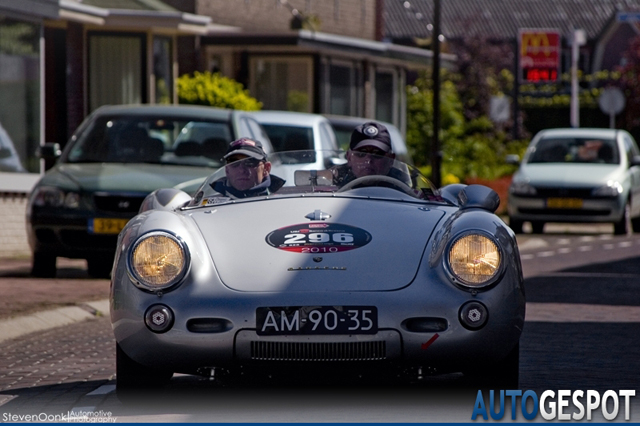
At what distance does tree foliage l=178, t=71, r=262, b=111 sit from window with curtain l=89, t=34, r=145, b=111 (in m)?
1.70

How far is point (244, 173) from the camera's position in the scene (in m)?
7.78

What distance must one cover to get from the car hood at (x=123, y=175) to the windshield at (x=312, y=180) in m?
5.43

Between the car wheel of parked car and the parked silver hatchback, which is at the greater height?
the parked silver hatchback

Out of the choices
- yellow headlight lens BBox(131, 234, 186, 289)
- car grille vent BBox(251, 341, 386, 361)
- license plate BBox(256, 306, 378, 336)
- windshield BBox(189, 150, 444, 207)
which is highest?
windshield BBox(189, 150, 444, 207)

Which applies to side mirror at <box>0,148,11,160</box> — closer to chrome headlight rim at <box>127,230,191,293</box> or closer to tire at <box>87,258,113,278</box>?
tire at <box>87,258,113,278</box>

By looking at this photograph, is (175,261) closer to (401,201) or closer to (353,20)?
(401,201)

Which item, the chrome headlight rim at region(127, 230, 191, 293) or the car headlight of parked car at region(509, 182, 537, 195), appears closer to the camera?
the chrome headlight rim at region(127, 230, 191, 293)

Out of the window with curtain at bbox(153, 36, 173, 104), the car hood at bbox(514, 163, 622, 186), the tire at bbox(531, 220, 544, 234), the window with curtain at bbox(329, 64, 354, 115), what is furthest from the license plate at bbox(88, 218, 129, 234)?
the window with curtain at bbox(329, 64, 354, 115)

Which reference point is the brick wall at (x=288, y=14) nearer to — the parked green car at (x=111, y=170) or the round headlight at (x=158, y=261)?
the parked green car at (x=111, y=170)

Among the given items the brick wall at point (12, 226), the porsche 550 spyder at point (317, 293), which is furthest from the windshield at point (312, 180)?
the brick wall at point (12, 226)

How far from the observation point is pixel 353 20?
1532 inches

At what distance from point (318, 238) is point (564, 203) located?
1654cm

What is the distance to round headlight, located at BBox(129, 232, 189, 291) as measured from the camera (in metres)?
6.52

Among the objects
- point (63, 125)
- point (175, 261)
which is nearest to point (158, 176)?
point (175, 261)
